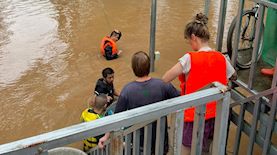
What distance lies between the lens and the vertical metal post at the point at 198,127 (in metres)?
1.93

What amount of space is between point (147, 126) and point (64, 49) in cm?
519

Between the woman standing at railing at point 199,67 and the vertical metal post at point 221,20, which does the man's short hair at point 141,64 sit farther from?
the vertical metal post at point 221,20

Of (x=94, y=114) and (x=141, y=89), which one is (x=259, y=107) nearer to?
(x=141, y=89)

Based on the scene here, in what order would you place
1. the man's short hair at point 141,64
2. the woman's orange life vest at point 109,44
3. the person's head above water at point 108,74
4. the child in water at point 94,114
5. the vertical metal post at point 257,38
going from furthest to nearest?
1. the woman's orange life vest at point 109,44
2. the person's head above water at point 108,74
3. the child in water at point 94,114
4. the vertical metal post at point 257,38
5. the man's short hair at point 141,64

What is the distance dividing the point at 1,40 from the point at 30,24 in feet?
2.82

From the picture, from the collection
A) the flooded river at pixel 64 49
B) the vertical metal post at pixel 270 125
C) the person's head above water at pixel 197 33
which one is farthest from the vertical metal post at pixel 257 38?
the flooded river at pixel 64 49

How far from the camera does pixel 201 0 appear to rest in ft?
30.3

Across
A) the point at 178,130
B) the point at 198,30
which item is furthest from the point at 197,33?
the point at 178,130

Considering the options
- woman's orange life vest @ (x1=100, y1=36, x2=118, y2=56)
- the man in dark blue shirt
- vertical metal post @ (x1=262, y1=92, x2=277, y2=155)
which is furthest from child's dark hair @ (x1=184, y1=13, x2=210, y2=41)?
woman's orange life vest @ (x1=100, y1=36, x2=118, y2=56)

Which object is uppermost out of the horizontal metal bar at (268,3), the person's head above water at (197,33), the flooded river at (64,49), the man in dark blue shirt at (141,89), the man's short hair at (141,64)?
the horizontal metal bar at (268,3)

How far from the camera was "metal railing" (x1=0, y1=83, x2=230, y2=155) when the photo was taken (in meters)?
1.50

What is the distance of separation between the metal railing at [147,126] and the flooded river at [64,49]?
10.5ft

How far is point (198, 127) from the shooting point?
1974 millimetres

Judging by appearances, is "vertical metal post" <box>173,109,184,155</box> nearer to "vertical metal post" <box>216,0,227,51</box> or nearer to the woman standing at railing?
the woman standing at railing
